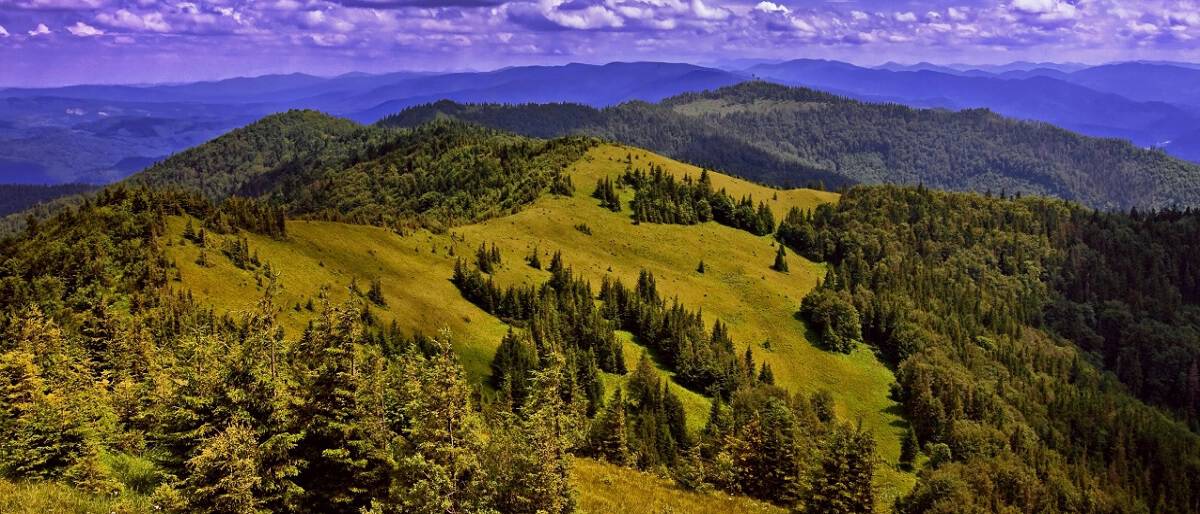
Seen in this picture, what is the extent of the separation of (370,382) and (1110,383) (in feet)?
774

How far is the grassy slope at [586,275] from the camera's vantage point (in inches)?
3627

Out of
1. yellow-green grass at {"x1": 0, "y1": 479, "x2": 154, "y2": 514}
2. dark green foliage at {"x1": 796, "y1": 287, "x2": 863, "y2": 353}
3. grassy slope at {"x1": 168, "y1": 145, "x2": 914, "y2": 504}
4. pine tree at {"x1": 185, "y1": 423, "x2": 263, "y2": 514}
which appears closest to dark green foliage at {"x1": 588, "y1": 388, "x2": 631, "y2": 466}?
grassy slope at {"x1": 168, "y1": 145, "x2": 914, "y2": 504}

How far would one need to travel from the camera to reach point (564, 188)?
642 feet

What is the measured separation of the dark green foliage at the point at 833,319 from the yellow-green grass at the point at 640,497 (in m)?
97.8

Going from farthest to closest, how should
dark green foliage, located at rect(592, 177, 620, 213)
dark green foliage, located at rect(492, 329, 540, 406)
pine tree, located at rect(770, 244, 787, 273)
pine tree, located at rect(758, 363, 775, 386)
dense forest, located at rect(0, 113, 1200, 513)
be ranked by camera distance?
dark green foliage, located at rect(592, 177, 620, 213)
pine tree, located at rect(770, 244, 787, 273)
pine tree, located at rect(758, 363, 775, 386)
dark green foliage, located at rect(492, 329, 540, 406)
dense forest, located at rect(0, 113, 1200, 513)

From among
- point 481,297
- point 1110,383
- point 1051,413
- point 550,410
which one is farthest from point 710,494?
point 1110,383

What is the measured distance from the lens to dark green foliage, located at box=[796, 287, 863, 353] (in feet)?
456

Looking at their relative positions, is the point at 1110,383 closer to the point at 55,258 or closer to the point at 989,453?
the point at 989,453

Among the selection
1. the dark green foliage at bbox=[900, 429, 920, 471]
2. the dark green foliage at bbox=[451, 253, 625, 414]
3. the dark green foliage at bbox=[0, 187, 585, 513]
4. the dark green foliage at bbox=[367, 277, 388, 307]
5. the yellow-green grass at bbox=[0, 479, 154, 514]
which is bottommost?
the dark green foliage at bbox=[900, 429, 920, 471]

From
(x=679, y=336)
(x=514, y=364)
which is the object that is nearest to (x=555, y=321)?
(x=514, y=364)

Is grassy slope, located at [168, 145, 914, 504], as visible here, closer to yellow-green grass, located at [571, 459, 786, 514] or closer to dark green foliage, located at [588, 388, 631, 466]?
dark green foliage, located at [588, 388, 631, 466]

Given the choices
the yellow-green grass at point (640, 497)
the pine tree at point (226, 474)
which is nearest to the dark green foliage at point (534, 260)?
the yellow-green grass at point (640, 497)

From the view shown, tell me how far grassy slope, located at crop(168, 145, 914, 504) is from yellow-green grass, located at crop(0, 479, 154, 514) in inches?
2126

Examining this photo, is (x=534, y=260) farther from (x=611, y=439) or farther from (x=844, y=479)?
(x=844, y=479)
